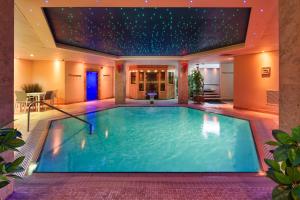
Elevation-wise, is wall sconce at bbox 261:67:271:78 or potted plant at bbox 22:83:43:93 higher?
wall sconce at bbox 261:67:271:78

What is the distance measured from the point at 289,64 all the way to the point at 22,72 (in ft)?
42.9

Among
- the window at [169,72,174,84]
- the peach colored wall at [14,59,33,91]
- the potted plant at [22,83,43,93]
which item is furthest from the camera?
the window at [169,72,174,84]

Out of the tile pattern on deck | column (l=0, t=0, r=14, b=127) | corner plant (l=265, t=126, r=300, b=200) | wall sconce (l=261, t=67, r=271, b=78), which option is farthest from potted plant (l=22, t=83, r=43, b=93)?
corner plant (l=265, t=126, r=300, b=200)

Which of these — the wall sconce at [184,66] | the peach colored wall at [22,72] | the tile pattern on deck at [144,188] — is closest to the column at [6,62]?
the tile pattern on deck at [144,188]

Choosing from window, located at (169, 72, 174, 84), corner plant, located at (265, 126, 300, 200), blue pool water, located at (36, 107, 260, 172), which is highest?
window, located at (169, 72, 174, 84)

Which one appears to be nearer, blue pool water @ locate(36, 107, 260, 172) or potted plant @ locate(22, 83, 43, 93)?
blue pool water @ locate(36, 107, 260, 172)

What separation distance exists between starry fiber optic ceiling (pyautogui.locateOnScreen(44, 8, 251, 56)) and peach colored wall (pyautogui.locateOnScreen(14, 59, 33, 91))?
195 inches

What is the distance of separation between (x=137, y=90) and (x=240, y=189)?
15126 millimetres

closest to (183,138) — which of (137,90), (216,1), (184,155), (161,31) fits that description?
(184,155)

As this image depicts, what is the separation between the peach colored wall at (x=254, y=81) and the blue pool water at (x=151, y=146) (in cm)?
222

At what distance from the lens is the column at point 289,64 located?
2.26m

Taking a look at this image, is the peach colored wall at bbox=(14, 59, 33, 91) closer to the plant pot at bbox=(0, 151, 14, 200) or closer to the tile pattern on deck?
the tile pattern on deck

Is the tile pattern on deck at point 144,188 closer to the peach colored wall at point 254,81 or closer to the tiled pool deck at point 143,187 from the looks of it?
the tiled pool deck at point 143,187

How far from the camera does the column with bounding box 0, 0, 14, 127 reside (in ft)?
7.87
